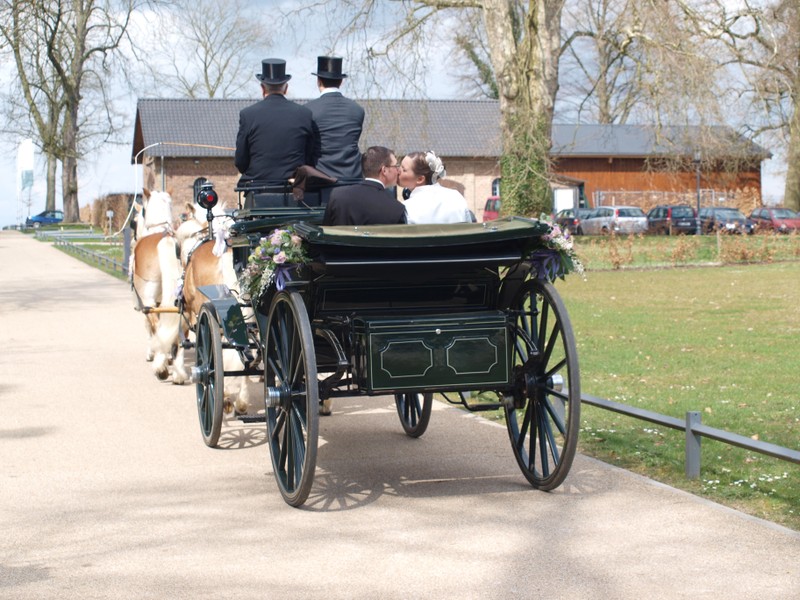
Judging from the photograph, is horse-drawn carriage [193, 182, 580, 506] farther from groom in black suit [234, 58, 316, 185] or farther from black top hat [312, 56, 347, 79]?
black top hat [312, 56, 347, 79]

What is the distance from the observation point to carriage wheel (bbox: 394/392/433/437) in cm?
812

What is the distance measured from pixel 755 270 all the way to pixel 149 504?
72.8 ft

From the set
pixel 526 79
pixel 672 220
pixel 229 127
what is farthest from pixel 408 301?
pixel 229 127

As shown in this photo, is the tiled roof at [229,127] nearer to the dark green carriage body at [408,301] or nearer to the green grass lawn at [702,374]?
the green grass lawn at [702,374]

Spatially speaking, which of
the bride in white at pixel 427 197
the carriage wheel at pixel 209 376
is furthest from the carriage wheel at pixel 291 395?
the bride in white at pixel 427 197

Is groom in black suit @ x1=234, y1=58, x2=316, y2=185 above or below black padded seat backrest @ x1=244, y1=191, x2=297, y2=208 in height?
above

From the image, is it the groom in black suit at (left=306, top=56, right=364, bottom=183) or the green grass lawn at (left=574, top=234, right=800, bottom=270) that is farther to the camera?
the green grass lawn at (left=574, top=234, right=800, bottom=270)

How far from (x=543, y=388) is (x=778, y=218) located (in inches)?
1830

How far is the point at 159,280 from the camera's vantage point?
38.8ft

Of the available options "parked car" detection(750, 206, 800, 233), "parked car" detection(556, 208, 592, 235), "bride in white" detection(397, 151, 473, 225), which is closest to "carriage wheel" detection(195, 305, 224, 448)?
"bride in white" detection(397, 151, 473, 225)

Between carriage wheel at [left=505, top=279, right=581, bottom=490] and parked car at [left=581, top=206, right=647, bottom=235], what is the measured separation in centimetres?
4475

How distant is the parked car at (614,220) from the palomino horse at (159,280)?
40.4 metres

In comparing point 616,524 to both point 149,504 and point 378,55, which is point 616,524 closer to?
point 149,504

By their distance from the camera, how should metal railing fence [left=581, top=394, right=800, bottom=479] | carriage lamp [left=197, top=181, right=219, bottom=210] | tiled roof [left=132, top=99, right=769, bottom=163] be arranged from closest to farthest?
metal railing fence [left=581, top=394, right=800, bottom=479]
carriage lamp [left=197, top=181, right=219, bottom=210]
tiled roof [left=132, top=99, right=769, bottom=163]
